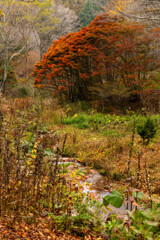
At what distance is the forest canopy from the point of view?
9.66 m

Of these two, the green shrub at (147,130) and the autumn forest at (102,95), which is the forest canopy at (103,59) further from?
the green shrub at (147,130)

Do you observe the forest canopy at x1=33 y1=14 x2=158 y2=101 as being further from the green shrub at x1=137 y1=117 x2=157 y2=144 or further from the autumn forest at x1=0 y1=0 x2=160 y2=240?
the green shrub at x1=137 y1=117 x2=157 y2=144

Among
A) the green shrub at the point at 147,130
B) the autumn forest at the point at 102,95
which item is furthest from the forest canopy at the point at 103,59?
the green shrub at the point at 147,130

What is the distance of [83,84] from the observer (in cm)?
1123

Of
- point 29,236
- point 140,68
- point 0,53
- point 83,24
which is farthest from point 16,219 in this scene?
point 83,24

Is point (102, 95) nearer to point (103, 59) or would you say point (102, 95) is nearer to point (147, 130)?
point (103, 59)

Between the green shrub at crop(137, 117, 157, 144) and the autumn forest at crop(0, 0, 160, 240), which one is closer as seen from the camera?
the autumn forest at crop(0, 0, 160, 240)

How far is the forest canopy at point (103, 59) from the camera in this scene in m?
9.66

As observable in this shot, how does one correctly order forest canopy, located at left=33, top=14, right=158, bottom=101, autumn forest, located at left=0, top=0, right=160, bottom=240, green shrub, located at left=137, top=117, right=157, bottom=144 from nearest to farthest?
autumn forest, located at left=0, top=0, right=160, bottom=240 → green shrub, located at left=137, top=117, right=157, bottom=144 → forest canopy, located at left=33, top=14, right=158, bottom=101

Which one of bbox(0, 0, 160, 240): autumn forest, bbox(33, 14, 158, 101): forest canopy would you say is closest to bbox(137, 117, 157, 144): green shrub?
bbox(0, 0, 160, 240): autumn forest

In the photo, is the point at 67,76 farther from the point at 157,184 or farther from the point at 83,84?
the point at 157,184

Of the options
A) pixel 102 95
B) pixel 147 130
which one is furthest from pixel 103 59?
pixel 147 130

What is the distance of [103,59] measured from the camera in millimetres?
10398

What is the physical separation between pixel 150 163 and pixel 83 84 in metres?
7.22
